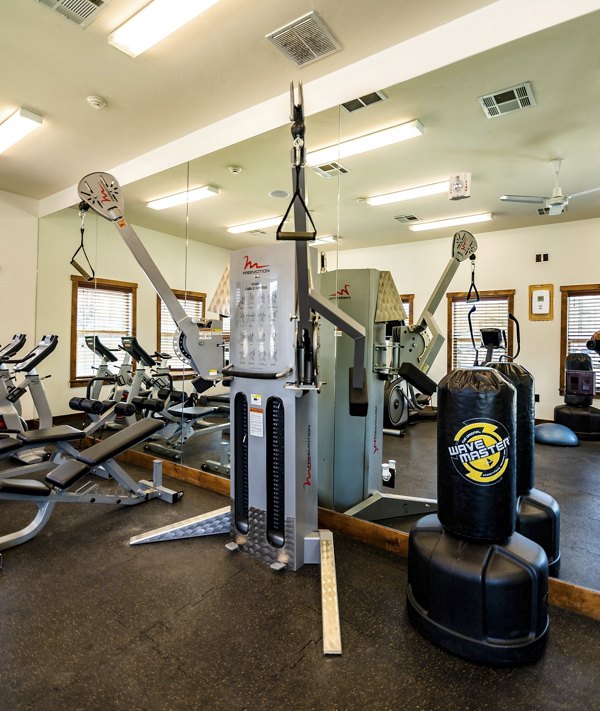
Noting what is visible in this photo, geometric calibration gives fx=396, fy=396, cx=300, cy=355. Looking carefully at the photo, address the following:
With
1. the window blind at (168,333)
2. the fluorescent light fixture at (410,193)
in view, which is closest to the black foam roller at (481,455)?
the fluorescent light fixture at (410,193)

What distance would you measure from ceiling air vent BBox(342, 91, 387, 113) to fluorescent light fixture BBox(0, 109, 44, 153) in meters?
2.75

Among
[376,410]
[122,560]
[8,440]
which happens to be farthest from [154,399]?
[376,410]

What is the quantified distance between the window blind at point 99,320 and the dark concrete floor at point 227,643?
8.40ft

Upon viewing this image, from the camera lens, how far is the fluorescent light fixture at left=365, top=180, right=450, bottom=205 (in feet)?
8.12

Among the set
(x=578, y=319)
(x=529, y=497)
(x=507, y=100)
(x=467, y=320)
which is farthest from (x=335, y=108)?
(x=529, y=497)

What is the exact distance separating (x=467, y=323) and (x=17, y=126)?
4.25 metres

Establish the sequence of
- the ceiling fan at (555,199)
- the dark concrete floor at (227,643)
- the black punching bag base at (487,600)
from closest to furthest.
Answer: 1. the dark concrete floor at (227,643)
2. the black punching bag base at (487,600)
3. the ceiling fan at (555,199)

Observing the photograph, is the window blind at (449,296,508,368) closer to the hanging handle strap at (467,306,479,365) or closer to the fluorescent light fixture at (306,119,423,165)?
the hanging handle strap at (467,306,479,365)

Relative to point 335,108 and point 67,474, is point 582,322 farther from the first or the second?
point 67,474

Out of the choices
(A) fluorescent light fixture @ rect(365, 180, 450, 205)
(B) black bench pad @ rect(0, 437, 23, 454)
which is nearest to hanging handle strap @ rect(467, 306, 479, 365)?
(A) fluorescent light fixture @ rect(365, 180, 450, 205)

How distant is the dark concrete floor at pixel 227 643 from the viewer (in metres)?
1.39

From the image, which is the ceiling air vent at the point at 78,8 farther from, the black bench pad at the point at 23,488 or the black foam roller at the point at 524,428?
the black foam roller at the point at 524,428

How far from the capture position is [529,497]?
2.04m

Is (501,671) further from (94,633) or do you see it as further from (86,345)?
(86,345)
